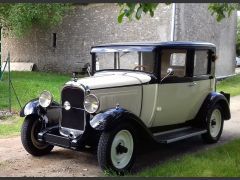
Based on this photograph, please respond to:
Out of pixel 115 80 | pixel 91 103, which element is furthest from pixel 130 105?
pixel 91 103

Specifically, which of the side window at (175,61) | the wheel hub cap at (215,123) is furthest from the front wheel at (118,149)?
the wheel hub cap at (215,123)

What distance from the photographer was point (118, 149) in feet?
17.9

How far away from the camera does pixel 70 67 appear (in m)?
22.0

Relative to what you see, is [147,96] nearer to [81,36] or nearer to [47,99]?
[47,99]

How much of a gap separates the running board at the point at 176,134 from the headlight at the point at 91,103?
1.17m

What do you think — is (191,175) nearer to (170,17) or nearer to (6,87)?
(6,87)

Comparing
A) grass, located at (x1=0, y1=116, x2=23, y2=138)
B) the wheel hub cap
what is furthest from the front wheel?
grass, located at (x1=0, y1=116, x2=23, y2=138)

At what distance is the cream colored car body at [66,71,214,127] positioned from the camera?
5809 millimetres

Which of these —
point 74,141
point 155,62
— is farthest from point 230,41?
point 74,141

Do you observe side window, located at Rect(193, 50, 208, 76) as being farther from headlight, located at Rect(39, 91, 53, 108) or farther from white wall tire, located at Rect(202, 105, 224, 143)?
headlight, located at Rect(39, 91, 53, 108)

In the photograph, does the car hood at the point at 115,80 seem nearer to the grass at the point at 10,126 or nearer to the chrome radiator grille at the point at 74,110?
the chrome radiator grille at the point at 74,110

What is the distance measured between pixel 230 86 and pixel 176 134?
11692mm

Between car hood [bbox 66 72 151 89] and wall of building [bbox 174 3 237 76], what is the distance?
11.3m

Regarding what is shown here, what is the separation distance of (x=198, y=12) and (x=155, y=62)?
42.6ft
